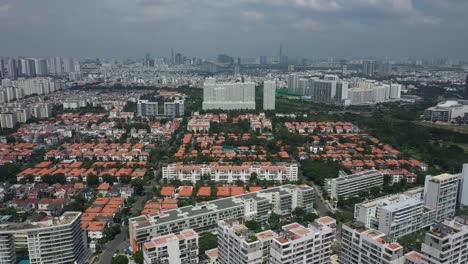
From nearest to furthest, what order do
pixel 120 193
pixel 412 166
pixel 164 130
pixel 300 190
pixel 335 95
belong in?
pixel 300 190 < pixel 120 193 < pixel 412 166 < pixel 164 130 < pixel 335 95

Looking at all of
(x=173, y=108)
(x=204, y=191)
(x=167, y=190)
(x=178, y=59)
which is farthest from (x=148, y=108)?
(x=178, y=59)

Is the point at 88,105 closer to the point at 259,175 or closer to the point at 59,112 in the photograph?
the point at 59,112

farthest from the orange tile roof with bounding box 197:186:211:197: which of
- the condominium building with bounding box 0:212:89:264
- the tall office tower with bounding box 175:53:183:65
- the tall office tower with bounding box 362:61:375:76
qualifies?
the tall office tower with bounding box 175:53:183:65

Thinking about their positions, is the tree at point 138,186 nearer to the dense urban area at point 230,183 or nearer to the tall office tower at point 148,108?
the dense urban area at point 230,183

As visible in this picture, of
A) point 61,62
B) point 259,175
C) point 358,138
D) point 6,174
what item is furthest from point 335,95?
point 61,62

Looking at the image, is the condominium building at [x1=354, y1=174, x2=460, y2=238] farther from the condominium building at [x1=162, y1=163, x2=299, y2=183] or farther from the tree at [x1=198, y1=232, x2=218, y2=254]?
the tree at [x1=198, y1=232, x2=218, y2=254]

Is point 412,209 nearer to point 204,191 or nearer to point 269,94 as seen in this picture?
point 204,191

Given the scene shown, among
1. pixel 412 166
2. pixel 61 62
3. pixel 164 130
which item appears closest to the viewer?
pixel 412 166
